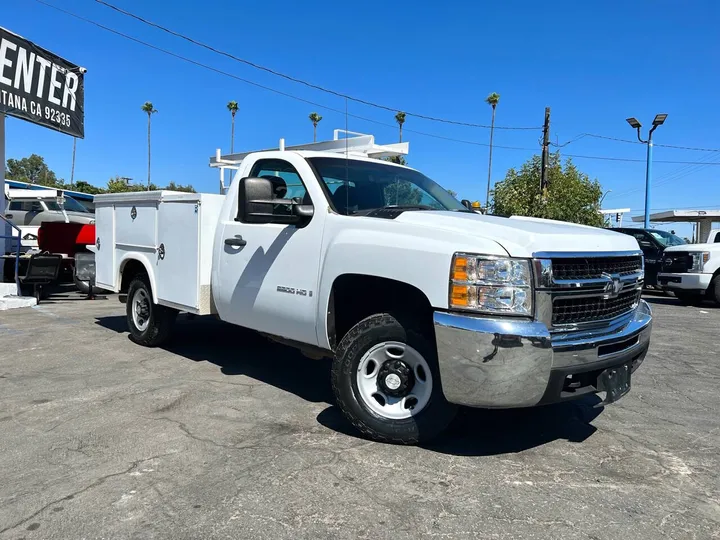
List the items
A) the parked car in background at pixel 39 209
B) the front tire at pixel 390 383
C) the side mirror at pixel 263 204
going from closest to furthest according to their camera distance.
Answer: the front tire at pixel 390 383, the side mirror at pixel 263 204, the parked car in background at pixel 39 209

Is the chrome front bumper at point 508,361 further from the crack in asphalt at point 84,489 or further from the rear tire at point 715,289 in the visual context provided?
the rear tire at point 715,289

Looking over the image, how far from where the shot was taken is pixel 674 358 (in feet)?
22.6

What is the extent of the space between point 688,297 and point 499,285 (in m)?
12.1

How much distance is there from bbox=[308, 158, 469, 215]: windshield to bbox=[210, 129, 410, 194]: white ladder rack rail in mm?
371

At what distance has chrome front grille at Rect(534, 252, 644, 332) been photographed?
3.39 m

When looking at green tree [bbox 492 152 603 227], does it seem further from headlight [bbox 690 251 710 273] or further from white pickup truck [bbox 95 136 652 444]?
white pickup truck [bbox 95 136 652 444]

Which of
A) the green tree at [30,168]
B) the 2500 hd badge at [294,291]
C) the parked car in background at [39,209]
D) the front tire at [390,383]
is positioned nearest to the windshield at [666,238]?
the 2500 hd badge at [294,291]

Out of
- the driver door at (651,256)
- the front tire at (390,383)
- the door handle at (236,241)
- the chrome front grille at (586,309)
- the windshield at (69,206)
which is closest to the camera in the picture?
the chrome front grille at (586,309)

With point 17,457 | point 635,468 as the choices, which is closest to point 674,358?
point 635,468

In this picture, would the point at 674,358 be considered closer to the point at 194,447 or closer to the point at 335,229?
the point at 335,229

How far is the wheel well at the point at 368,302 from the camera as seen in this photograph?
3.84 m

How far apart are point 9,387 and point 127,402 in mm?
1296

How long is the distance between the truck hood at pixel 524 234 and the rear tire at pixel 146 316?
368 cm

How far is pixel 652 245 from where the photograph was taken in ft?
48.8
